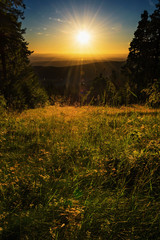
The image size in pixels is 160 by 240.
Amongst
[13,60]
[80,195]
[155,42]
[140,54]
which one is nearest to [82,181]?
[80,195]

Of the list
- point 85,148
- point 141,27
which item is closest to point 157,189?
point 85,148

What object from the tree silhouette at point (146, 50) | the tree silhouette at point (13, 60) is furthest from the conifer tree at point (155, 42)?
the tree silhouette at point (13, 60)

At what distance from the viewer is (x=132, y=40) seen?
23594 mm

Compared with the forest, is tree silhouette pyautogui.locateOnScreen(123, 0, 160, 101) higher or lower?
higher

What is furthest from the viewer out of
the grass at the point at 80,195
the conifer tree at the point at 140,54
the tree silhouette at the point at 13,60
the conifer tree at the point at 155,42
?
the conifer tree at the point at 140,54

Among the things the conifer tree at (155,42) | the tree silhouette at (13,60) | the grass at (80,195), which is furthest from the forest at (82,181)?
the conifer tree at (155,42)

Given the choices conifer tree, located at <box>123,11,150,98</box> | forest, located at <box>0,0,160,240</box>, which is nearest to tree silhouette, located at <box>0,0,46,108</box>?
forest, located at <box>0,0,160,240</box>

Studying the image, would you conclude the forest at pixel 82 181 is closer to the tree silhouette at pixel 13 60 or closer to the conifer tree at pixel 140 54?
the tree silhouette at pixel 13 60

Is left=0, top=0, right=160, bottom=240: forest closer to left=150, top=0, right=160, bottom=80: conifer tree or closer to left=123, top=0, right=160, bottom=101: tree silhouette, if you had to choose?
left=123, top=0, right=160, bottom=101: tree silhouette

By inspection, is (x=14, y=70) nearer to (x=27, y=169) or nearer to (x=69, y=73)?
(x=27, y=169)

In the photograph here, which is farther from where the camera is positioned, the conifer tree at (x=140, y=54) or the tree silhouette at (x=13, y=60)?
the conifer tree at (x=140, y=54)

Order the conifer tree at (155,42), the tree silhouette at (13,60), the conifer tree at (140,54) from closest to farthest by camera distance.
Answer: the tree silhouette at (13,60) → the conifer tree at (155,42) → the conifer tree at (140,54)

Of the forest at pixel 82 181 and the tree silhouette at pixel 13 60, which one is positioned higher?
the tree silhouette at pixel 13 60

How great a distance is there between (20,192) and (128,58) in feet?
90.2
